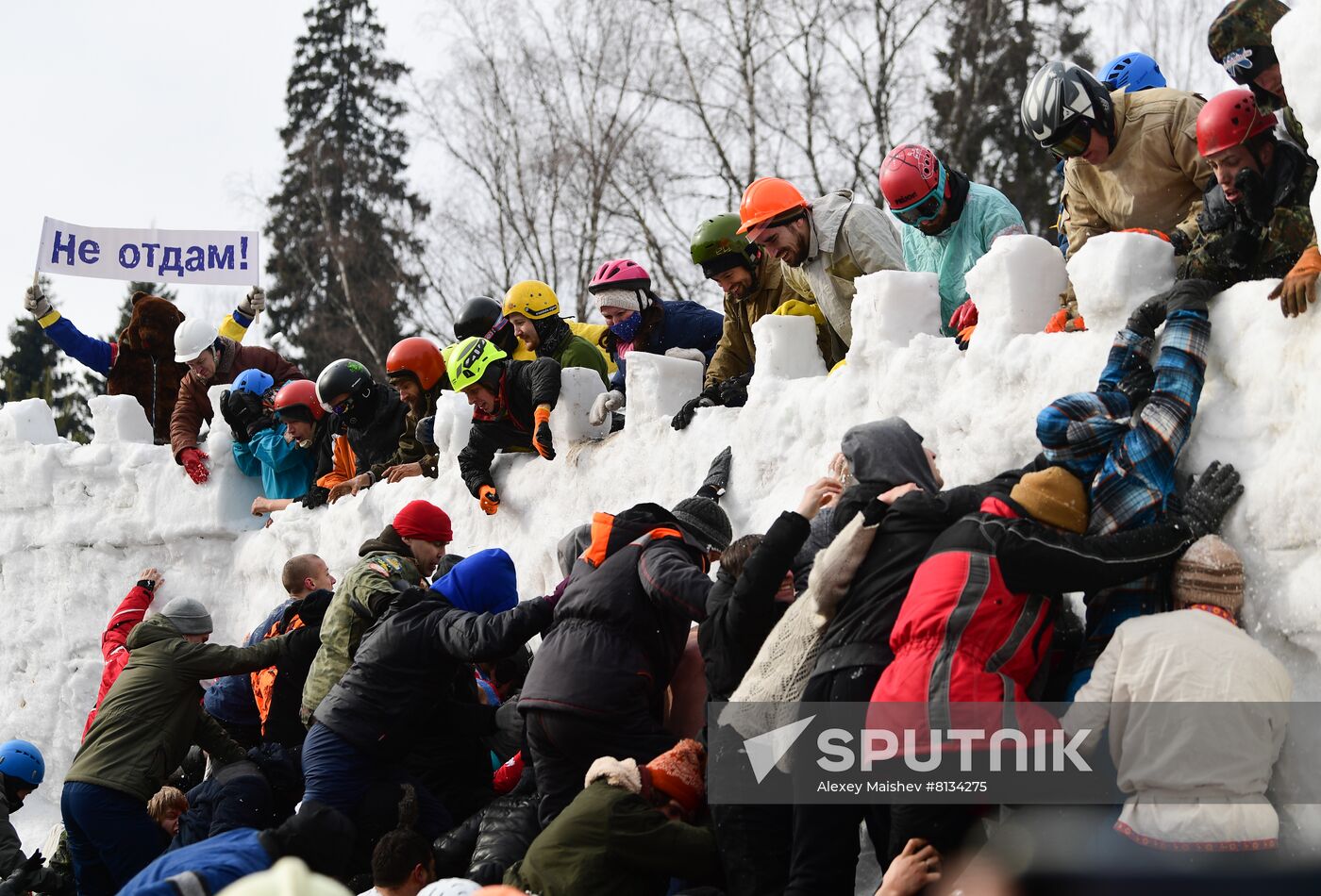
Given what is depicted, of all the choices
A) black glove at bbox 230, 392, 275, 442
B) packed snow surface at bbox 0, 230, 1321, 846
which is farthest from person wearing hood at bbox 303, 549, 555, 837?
black glove at bbox 230, 392, 275, 442

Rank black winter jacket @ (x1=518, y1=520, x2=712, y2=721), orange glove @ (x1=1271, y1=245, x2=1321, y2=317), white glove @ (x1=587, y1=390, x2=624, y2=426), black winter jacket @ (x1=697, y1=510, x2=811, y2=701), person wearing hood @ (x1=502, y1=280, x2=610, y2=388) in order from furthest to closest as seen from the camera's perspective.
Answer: person wearing hood @ (x1=502, y1=280, x2=610, y2=388) → white glove @ (x1=587, y1=390, x2=624, y2=426) → black winter jacket @ (x1=518, y1=520, x2=712, y2=721) → black winter jacket @ (x1=697, y1=510, x2=811, y2=701) → orange glove @ (x1=1271, y1=245, x2=1321, y2=317)

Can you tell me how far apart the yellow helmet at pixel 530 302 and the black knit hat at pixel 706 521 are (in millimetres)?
2987

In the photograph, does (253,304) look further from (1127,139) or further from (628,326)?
(1127,139)

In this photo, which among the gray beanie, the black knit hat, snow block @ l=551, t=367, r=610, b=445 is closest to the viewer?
the black knit hat

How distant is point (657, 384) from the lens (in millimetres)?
7555

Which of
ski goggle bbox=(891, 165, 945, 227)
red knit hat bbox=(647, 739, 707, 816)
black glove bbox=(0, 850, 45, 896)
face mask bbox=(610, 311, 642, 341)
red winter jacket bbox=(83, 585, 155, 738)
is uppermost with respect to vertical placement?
ski goggle bbox=(891, 165, 945, 227)

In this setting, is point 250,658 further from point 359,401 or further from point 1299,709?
point 1299,709

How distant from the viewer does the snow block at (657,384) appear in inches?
298

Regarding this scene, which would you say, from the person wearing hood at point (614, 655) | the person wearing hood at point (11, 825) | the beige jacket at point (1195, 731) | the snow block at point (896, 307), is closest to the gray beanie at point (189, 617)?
the person wearing hood at point (11, 825)

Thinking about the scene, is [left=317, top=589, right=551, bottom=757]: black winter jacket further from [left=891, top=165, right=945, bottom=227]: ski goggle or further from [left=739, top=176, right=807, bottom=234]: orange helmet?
[left=891, top=165, right=945, bottom=227]: ski goggle

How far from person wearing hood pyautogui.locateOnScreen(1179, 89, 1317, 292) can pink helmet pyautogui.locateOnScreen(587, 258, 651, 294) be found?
4.00m

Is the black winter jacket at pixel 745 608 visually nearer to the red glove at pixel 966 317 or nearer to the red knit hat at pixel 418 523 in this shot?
the red glove at pixel 966 317

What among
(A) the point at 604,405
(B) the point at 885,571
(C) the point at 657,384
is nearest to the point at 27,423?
(A) the point at 604,405

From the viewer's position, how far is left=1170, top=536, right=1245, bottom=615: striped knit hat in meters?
4.38
